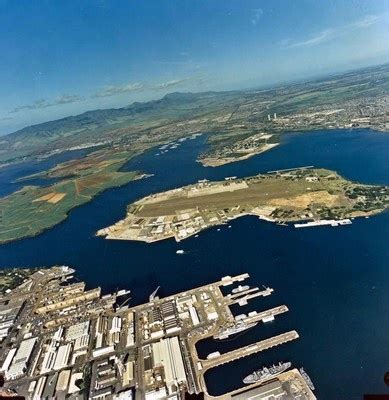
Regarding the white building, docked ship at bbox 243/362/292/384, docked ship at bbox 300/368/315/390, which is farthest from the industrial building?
the white building

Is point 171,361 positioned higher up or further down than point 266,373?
higher up

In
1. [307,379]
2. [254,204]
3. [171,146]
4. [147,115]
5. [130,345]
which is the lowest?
[307,379]

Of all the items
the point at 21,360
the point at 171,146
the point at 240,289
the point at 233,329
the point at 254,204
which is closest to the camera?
the point at 233,329

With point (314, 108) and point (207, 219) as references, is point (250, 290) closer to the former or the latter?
point (207, 219)

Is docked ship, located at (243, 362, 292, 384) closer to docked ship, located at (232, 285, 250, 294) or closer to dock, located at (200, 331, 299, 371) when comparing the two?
dock, located at (200, 331, 299, 371)

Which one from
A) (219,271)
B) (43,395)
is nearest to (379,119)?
(219,271)

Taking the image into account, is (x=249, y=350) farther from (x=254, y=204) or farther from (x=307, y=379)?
(x=254, y=204)

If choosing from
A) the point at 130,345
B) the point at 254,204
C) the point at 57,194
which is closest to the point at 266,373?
the point at 130,345

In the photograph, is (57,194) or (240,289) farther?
(57,194)
